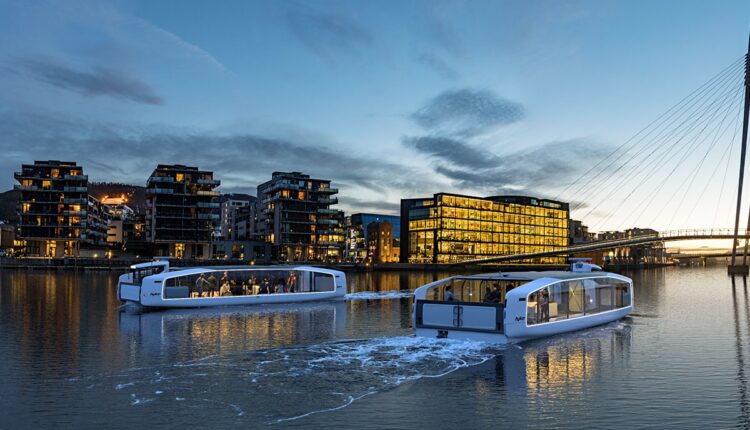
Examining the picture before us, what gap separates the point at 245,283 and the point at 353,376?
26.1m

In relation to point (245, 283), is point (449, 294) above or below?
below

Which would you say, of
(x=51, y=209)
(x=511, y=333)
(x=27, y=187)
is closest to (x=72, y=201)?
(x=51, y=209)

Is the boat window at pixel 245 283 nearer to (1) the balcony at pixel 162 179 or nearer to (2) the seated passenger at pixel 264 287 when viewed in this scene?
(2) the seated passenger at pixel 264 287

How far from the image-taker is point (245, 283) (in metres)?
44.1

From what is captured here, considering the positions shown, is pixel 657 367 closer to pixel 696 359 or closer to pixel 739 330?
pixel 696 359

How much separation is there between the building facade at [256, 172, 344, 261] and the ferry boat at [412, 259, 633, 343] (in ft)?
402

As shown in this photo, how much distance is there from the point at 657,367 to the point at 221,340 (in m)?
17.6

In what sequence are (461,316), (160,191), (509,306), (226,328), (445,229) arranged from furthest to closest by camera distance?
(445,229) → (160,191) → (226,328) → (461,316) → (509,306)

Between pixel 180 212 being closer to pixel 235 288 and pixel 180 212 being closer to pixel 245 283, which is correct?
pixel 245 283

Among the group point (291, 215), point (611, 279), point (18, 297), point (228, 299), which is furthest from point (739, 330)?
point (291, 215)

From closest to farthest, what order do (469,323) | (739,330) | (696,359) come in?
(696,359) → (469,323) → (739,330)

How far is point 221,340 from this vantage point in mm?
26922

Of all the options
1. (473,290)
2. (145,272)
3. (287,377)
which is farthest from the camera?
(145,272)

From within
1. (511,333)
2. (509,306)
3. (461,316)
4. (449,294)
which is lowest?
(511,333)
